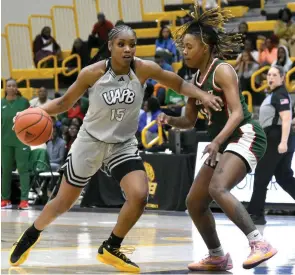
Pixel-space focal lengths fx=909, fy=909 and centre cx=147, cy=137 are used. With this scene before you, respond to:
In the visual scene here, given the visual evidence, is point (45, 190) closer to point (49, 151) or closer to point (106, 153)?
point (49, 151)

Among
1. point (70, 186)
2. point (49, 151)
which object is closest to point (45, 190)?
point (49, 151)

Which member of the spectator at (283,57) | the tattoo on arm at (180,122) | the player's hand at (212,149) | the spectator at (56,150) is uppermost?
the tattoo on arm at (180,122)

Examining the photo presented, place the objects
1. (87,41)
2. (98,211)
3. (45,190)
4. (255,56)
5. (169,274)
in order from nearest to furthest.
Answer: (169,274), (98,211), (45,190), (255,56), (87,41)

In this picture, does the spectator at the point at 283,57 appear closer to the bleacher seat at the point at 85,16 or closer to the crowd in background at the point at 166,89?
the crowd in background at the point at 166,89

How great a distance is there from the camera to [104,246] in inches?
299

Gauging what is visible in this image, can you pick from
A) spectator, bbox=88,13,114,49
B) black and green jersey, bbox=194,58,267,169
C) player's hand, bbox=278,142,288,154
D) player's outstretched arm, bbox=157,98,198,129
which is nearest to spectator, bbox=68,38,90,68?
spectator, bbox=88,13,114,49

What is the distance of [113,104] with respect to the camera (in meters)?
7.51

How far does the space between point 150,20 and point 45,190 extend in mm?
8653

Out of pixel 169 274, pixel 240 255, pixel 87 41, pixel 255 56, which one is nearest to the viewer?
pixel 169 274

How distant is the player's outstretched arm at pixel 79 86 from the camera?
758 centimetres

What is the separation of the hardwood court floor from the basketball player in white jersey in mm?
271

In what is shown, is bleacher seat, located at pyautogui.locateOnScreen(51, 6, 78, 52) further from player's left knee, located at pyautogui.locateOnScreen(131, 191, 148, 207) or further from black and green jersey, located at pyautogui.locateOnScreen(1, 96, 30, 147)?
player's left knee, located at pyautogui.locateOnScreen(131, 191, 148, 207)

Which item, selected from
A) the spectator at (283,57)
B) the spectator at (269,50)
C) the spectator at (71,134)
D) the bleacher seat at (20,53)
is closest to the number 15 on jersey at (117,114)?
the spectator at (71,134)

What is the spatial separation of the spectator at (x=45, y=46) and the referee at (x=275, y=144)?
38.4 ft
